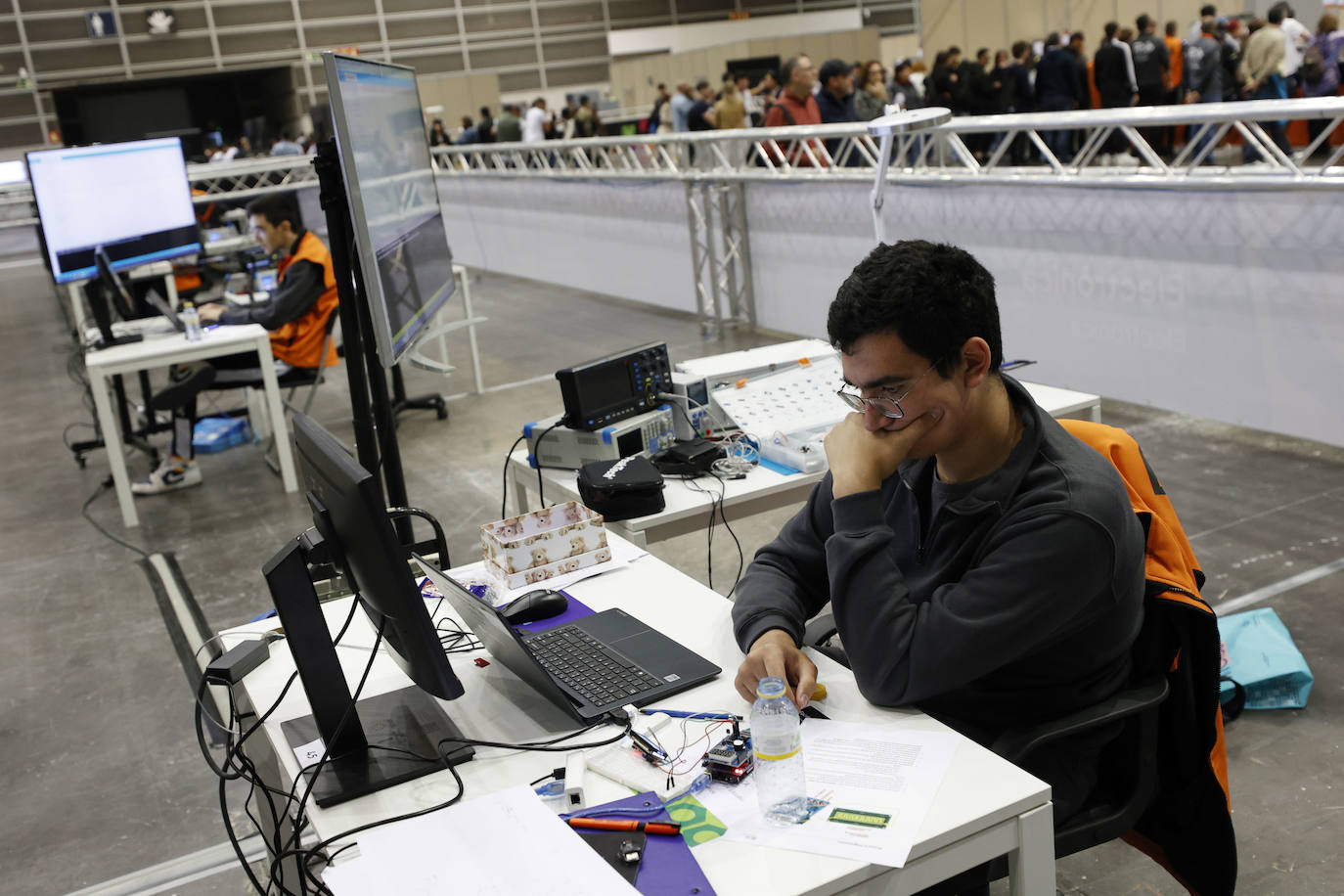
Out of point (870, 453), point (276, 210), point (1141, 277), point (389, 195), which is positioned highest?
point (389, 195)

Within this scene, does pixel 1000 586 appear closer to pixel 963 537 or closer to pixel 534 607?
pixel 963 537

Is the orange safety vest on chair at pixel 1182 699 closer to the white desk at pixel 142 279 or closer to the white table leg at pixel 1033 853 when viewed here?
the white table leg at pixel 1033 853

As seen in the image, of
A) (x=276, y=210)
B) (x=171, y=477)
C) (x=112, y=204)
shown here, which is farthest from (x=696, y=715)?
(x=112, y=204)

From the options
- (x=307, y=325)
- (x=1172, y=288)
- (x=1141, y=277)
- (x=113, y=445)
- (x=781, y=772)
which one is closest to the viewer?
(x=781, y=772)

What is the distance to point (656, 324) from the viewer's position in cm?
793

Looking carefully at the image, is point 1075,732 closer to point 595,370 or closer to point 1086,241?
point 595,370

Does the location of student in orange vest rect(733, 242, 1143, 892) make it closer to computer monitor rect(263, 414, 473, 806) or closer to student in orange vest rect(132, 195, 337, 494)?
computer monitor rect(263, 414, 473, 806)

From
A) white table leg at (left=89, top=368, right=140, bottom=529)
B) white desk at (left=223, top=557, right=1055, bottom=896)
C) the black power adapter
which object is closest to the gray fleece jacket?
white desk at (left=223, top=557, right=1055, bottom=896)

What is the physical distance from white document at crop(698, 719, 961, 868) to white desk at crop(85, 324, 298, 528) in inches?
156

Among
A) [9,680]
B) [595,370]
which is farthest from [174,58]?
[595,370]

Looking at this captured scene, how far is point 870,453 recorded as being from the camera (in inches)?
59.7

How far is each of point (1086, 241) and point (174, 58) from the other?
754 inches

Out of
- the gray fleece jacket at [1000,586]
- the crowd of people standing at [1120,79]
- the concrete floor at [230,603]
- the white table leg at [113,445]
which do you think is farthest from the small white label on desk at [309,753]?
the crowd of people standing at [1120,79]

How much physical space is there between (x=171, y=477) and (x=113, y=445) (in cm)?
59
